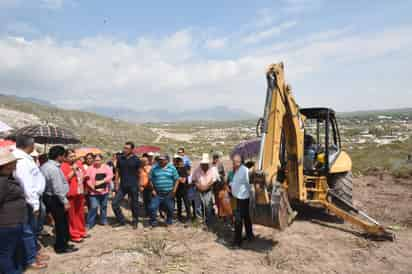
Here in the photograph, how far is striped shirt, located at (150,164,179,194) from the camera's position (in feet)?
21.5

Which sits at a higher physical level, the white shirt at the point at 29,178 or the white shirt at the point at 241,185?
the white shirt at the point at 29,178

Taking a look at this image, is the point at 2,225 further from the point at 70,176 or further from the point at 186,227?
the point at 186,227

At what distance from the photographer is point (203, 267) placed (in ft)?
15.8

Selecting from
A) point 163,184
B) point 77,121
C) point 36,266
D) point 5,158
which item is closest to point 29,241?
point 36,266

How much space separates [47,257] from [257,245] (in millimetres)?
3725

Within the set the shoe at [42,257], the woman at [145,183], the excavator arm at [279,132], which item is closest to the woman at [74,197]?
the shoe at [42,257]

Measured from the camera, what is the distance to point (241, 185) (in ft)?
17.7

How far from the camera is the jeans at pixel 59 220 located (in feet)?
16.7

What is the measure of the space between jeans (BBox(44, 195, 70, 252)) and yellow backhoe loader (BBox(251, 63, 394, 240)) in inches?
131

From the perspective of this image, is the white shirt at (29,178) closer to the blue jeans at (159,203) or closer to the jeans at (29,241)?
the jeans at (29,241)

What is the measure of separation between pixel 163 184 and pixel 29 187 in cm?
278

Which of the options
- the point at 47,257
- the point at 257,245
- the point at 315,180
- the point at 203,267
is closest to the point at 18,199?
the point at 47,257

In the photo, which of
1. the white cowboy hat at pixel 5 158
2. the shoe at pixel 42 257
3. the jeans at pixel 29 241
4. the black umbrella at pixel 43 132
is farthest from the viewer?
the black umbrella at pixel 43 132

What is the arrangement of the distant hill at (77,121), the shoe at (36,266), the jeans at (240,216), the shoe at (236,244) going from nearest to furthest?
the shoe at (36,266)
the jeans at (240,216)
the shoe at (236,244)
the distant hill at (77,121)
